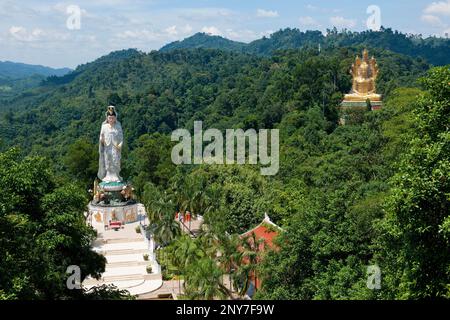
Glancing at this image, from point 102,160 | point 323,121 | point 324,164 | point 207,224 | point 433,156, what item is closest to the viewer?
point 433,156

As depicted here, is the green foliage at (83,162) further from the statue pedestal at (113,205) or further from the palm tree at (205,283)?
the palm tree at (205,283)

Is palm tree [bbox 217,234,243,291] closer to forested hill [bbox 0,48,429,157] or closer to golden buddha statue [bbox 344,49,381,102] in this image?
forested hill [bbox 0,48,429,157]

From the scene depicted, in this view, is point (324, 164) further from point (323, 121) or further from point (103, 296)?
point (103, 296)

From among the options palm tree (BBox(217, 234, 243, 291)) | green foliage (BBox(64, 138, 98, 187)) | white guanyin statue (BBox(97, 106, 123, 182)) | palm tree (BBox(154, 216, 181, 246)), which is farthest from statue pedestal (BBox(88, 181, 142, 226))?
palm tree (BBox(217, 234, 243, 291))

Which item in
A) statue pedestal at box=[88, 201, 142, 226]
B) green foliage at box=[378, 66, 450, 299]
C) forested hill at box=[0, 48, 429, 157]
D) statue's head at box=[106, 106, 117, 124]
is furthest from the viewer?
forested hill at box=[0, 48, 429, 157]

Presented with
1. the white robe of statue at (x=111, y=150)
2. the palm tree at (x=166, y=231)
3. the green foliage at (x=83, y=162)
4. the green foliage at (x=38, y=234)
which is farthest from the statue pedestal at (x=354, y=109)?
the green foliage at (x=38, y=234)
